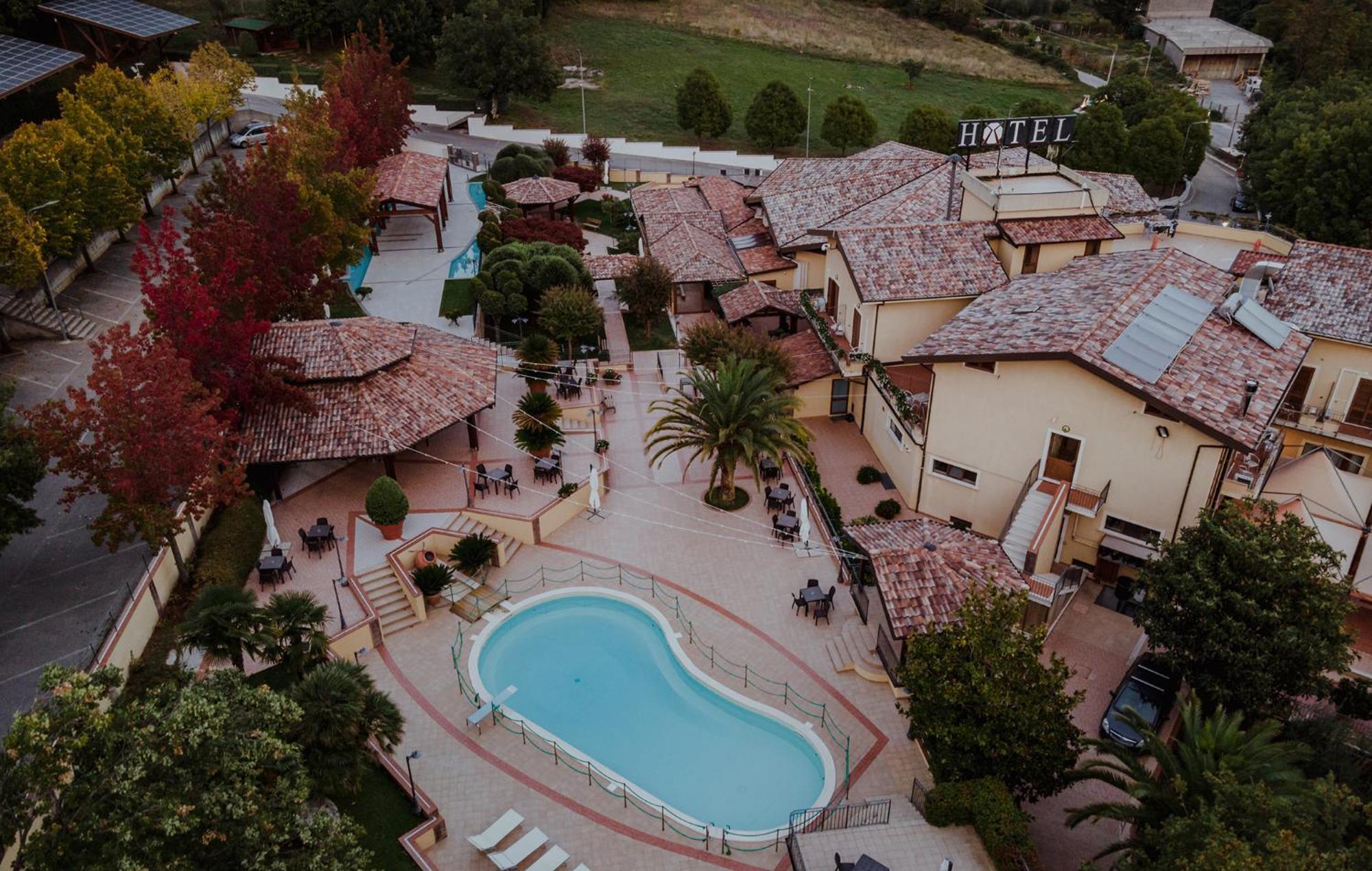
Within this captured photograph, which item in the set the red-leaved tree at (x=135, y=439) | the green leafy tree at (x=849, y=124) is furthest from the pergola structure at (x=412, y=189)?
the green leafy tree at (x=849, y=124)

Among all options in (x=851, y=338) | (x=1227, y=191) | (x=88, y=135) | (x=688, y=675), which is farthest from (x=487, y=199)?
(x=1227, y=191)

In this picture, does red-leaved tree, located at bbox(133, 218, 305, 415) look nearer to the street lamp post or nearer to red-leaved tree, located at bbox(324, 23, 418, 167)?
the street lamp post

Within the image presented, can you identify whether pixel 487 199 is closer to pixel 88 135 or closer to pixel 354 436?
pixel 88 135

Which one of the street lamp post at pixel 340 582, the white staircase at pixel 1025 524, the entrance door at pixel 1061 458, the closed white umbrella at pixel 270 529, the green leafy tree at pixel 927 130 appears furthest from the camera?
the green leafy tree at pixel 927 130

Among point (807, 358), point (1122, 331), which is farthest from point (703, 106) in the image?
point (1122, 331)

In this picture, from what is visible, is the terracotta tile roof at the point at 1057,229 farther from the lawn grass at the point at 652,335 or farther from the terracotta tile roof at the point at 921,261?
the lawn grass at the point at 652,335
